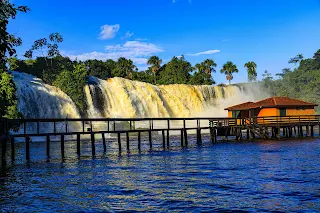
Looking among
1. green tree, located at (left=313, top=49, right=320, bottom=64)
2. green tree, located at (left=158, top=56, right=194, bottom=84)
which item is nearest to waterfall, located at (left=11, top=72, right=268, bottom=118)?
green tree, located at (left=158, top=56, right=194, bottom=84)

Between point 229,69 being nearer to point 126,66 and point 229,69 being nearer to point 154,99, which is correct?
point 126,66

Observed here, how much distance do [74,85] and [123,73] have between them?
41.3 m

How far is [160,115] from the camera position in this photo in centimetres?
6969

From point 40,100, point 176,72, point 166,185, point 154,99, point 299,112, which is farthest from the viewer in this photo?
point 176,72

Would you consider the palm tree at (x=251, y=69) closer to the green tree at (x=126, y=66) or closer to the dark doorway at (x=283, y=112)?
the green tree at (x=126, y=66)

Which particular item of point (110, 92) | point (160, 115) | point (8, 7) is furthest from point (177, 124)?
point (8, 7)

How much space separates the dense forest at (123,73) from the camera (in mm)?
55222

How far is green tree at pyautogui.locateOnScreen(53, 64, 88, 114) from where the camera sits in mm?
58688

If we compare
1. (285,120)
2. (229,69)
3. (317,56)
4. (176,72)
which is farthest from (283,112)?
(317,56)

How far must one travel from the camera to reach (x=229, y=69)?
118312 millimetres

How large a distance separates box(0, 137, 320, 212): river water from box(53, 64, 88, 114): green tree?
3102cm

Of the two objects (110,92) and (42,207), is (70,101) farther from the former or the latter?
(42,207)

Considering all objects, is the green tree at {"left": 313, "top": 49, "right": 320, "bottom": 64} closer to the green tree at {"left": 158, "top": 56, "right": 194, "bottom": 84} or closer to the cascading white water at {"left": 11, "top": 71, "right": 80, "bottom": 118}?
the green tree at {"left": 158, "top": 56, "right": 194, "bottom": 84}

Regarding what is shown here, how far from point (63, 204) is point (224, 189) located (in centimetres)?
686
